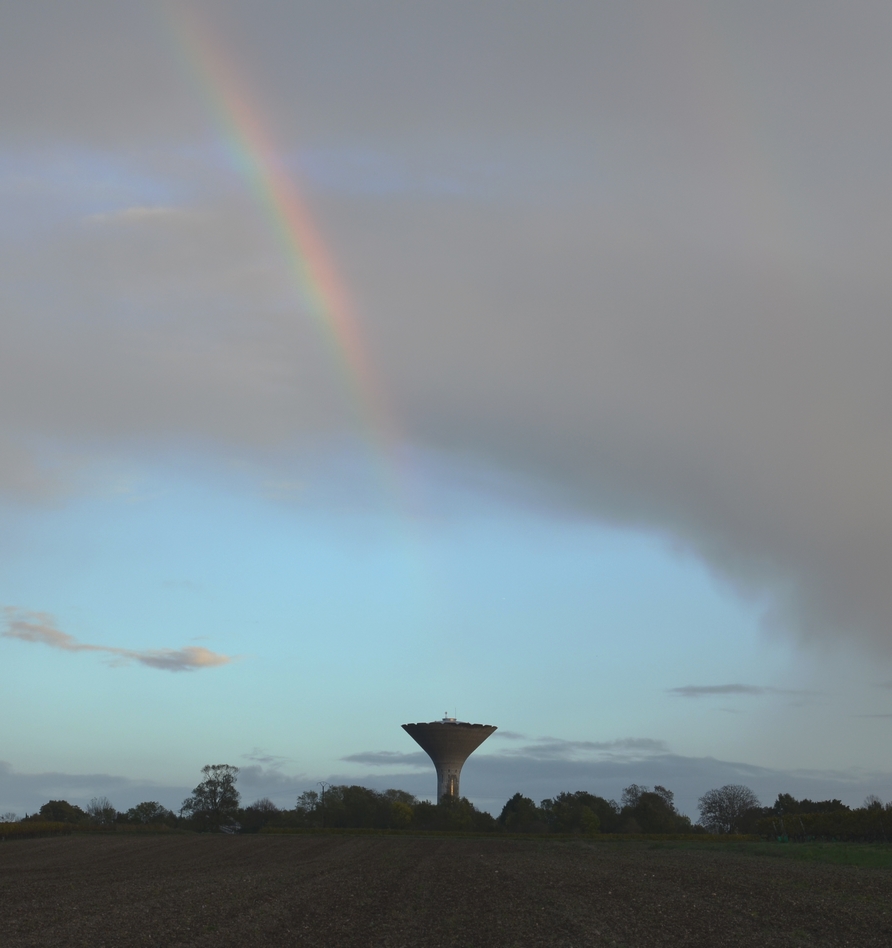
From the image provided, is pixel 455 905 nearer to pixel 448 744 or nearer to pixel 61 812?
pixel 448 744

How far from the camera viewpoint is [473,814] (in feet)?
489

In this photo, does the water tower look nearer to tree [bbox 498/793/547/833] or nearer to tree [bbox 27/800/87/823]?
tree [bbox 498/793/547/833]

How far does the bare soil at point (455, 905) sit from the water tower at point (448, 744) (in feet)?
286

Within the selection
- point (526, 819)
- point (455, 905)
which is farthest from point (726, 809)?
point (455, 905)

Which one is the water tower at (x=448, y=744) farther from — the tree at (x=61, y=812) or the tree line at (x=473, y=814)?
the tree at (x=61, y=812)

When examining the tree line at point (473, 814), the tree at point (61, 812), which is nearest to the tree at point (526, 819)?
the tree line at point (473, 814)

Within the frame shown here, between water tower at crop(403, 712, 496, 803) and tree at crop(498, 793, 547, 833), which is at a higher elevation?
water tower at crop(403, 712, 496, 803)

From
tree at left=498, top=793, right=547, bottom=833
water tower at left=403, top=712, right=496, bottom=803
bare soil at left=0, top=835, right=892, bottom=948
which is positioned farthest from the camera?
tree at left=498, top=793, right=547, bottom=833

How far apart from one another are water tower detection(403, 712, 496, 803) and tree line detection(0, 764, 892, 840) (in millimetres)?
2974

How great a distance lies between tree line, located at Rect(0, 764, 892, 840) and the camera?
146 m

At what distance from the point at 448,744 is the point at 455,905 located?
114m

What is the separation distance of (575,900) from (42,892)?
22469mm

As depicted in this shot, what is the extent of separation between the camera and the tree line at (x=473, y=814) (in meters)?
146

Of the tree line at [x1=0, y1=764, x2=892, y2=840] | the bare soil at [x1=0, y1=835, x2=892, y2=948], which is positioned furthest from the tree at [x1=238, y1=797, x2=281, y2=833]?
the bare soil at [x1=0, y1=835, x2=892, y2=948]
